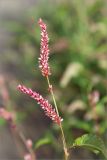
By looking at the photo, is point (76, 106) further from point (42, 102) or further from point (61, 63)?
point (42, 102)

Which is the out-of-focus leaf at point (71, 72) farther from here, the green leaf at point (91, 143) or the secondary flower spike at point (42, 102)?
the secondary flower spike at point (42, 102)

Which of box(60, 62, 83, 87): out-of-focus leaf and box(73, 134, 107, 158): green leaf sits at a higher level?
box(60, 62, 83, 87): out-of-focus leaf

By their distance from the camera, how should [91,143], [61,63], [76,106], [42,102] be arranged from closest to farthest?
[42,102] < [91,143] < [76,106] < [61,63]

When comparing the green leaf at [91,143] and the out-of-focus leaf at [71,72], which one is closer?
the green leaf at [91,143]

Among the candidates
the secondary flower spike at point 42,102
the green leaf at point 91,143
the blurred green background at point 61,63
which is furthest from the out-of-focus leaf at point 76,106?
the secondary flower spike at point 42,102

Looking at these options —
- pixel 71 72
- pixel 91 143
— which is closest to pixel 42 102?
pixel 91 143

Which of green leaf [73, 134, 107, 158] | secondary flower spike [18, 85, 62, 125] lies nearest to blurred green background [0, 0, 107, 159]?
green leaf [73, 134, 107, 158]

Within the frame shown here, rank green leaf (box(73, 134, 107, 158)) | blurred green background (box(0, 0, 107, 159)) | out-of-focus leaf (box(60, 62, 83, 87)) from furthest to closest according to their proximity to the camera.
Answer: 1. out-of-focus leaf (box(60, 62, 83, 87))
2. blurred green background (box(0, 0, 107, 159))
3. green leaf (box(73, 134, 107, 158))

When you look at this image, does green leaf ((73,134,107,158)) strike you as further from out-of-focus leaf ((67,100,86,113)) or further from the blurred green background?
out-of-focus leaf ((67,100,86,113))
